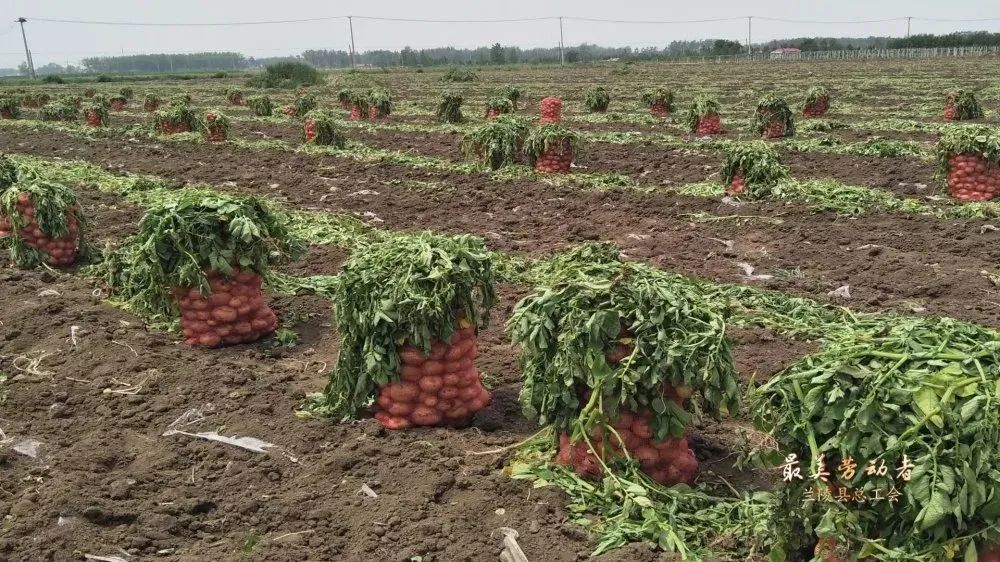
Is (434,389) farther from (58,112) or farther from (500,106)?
(58,112)

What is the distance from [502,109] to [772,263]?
657 inches

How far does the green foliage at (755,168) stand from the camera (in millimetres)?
12641

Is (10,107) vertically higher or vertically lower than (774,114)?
higher

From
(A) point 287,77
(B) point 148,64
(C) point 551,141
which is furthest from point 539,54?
(C) point 551,141

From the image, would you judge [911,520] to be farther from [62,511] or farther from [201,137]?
[201,137]

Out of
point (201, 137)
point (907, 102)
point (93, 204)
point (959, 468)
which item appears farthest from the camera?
point (907, 102)

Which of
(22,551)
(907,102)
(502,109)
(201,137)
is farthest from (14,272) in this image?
(907,102)

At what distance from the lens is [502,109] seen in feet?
82.6

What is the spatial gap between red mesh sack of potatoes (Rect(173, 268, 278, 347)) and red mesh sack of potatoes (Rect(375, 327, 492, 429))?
2.19 metres

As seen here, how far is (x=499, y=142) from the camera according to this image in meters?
15.5

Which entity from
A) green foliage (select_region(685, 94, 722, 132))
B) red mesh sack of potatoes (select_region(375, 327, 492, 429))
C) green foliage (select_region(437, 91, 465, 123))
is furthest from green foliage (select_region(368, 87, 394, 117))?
red mesh sack of potatoes (select_region(375, 327, 492, 429))

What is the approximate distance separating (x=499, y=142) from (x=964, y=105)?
14.0m

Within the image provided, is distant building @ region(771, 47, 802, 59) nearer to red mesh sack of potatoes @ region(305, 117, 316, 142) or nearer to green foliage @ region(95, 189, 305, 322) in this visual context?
red mesh sack of potatoes @ region(305, 117, 316, 142)

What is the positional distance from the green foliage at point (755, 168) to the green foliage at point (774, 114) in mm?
6572
